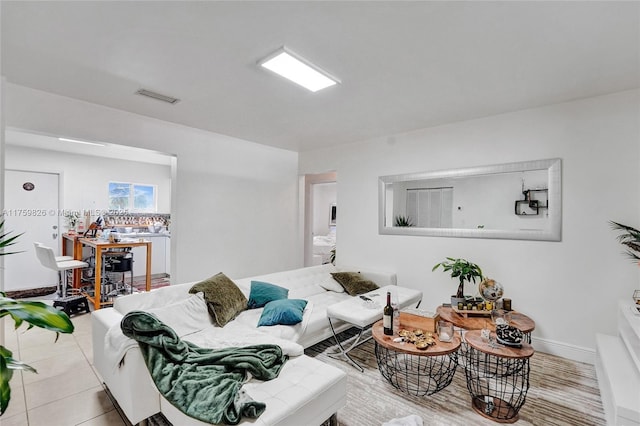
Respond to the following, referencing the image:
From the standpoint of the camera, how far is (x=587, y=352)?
288 cm

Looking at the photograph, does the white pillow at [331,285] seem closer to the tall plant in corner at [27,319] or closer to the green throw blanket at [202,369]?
the green throw blanket at [202,369]

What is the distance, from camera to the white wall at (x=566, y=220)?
2768 millimetres

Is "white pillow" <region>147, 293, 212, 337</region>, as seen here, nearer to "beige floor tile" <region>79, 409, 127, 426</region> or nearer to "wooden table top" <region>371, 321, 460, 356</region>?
"beige floor tile" <region>79, 409, 127, 426</region>

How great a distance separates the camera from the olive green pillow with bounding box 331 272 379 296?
3.85 metres

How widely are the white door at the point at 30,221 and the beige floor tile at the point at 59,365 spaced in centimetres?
357

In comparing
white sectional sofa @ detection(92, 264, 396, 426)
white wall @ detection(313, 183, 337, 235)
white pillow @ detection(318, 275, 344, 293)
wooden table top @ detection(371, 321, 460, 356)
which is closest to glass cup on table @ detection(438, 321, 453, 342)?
wooden table top @ detection(371, 321, 460, 356)

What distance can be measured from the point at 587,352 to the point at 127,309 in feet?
14.0

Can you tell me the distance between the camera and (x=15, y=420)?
2020 mm

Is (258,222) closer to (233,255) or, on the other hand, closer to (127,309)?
(233,255)

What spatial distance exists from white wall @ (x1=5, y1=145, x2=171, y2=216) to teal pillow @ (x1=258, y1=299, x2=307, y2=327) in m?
5.57

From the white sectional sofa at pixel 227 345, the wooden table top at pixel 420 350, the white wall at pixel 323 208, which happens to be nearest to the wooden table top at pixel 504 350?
the wooden table top at pixel 420 350

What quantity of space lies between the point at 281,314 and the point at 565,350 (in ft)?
9.43

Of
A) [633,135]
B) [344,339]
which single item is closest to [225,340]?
[344,339]

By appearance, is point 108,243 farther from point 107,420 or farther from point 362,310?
point 362,310
